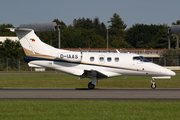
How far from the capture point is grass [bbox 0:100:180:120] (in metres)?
11.0

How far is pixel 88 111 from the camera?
1217cm

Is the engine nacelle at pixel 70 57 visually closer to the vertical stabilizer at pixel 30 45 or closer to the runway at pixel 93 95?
the vertical stabilizer at pixel 30 45

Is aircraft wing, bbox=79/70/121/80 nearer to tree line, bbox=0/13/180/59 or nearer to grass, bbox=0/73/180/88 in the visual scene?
grass, bbox=0/73/180/88

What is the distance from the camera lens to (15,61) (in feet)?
187

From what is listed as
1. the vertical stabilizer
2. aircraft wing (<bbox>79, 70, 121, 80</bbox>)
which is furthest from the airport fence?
aircraft wing (<bbox>79, 70, 121, 80</bbox>)

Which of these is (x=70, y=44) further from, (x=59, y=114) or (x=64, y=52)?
(x=59, y=114)

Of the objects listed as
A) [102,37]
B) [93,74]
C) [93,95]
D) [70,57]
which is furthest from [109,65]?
[102,37]

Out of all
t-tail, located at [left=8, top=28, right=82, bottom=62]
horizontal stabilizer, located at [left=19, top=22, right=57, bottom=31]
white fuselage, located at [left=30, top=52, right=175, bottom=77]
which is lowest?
white fuselage, located at [left=30, top=52, right=175, bottom=77]

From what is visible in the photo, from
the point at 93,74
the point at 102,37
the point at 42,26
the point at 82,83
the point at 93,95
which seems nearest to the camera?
the point at 93,95

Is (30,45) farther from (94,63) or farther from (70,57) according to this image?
(94,63)

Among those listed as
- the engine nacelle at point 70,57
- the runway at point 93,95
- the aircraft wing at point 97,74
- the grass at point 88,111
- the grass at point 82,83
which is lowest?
the grass at point 88,111

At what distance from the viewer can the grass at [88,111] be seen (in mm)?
11000

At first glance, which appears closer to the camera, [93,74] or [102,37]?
[93,74]

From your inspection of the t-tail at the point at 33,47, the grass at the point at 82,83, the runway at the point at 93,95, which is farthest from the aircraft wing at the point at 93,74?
the grass at the point at 82,83
